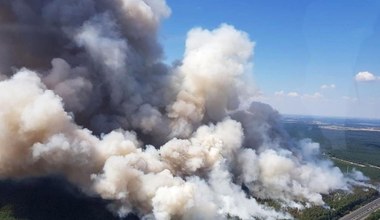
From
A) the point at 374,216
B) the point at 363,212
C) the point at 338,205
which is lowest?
the point at 363,212

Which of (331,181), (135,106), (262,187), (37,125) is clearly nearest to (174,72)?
(135,106)

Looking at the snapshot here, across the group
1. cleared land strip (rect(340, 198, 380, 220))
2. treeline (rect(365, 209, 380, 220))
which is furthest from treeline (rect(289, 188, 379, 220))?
treeline (rect(365, 209, 380, 220))

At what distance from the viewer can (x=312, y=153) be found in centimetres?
6425

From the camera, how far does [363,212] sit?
5597 centimetres

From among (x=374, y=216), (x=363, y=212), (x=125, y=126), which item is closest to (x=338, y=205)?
(x=374, y=216)

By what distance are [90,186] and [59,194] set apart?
300 centimetres

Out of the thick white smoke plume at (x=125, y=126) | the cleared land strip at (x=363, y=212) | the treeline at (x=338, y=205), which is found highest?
the thick white smoke plume at (x=125, y=126)

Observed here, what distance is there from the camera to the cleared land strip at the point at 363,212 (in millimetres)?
53094

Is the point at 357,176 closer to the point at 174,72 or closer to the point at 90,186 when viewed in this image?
the point at 174,72

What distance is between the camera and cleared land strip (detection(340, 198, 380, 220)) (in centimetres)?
5309

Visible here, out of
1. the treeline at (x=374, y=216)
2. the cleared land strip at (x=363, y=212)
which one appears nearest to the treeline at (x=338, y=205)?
the cleared land strip at (x=363, y=212)

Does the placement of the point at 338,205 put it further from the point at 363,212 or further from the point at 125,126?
the point at 125,126

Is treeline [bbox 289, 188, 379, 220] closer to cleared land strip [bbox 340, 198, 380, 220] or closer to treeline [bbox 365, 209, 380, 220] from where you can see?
cleared land strip [bbox 340, 198, 380, 220]

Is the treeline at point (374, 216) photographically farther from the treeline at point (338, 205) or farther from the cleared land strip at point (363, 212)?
the treeline at point (338, 205)
